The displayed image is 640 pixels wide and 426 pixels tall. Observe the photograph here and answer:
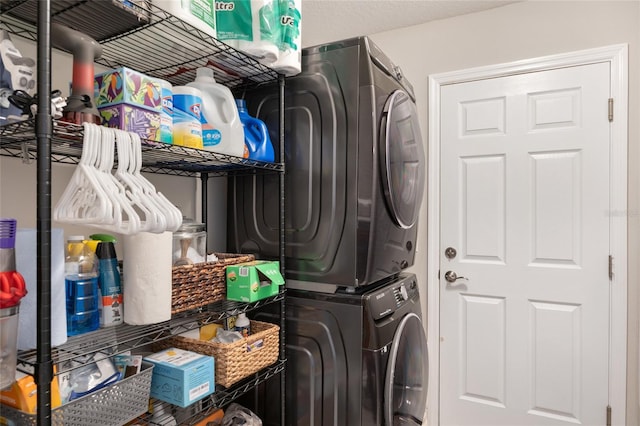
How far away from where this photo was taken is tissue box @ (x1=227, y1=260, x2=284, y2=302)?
1.26 meters

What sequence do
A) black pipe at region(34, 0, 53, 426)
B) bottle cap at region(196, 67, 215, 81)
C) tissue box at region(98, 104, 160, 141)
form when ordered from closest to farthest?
black pipe at region(34, 0, 53, 426) → tissue box at region(98, 104, 160, 141) → bottle cap at region(196, 67, 215, 81)

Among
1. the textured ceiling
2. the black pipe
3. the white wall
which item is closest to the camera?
the black pipe

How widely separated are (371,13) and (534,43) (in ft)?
3.15

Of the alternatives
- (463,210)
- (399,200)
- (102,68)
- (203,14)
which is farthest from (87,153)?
(463,210)

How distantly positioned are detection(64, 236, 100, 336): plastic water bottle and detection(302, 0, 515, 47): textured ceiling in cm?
189

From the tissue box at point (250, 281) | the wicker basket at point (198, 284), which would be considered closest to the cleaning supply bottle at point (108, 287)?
the wicker basket at point (198, 284)

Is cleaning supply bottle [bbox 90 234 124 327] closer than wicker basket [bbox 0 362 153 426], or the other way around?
wicker basket [bbox 0 362 153 426]

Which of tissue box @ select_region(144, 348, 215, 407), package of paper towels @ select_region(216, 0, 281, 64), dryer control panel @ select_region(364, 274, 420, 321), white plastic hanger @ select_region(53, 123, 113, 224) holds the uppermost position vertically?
package of paper towels @ select_region(216, 0, 281, 64)

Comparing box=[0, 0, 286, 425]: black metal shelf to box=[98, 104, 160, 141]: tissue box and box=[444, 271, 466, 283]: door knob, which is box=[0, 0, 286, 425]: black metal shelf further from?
box=[444, 271, 466, 283]: door knob

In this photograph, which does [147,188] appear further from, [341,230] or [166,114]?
[341,230]

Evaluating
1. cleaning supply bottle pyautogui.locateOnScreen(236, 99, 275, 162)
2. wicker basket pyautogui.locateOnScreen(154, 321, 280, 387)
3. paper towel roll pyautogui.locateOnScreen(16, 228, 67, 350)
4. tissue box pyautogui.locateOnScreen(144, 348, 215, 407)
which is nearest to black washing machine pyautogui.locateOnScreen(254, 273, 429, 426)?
wicker basket pyautogui.locateOnScreen(154, 321, 280, 387)

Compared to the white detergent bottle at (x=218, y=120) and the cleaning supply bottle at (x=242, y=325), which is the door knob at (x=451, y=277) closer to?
the cleaning supply bottle at (x=242, y=325)

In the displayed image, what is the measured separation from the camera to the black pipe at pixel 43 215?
73cm

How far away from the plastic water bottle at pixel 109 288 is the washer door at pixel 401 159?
0.90m
